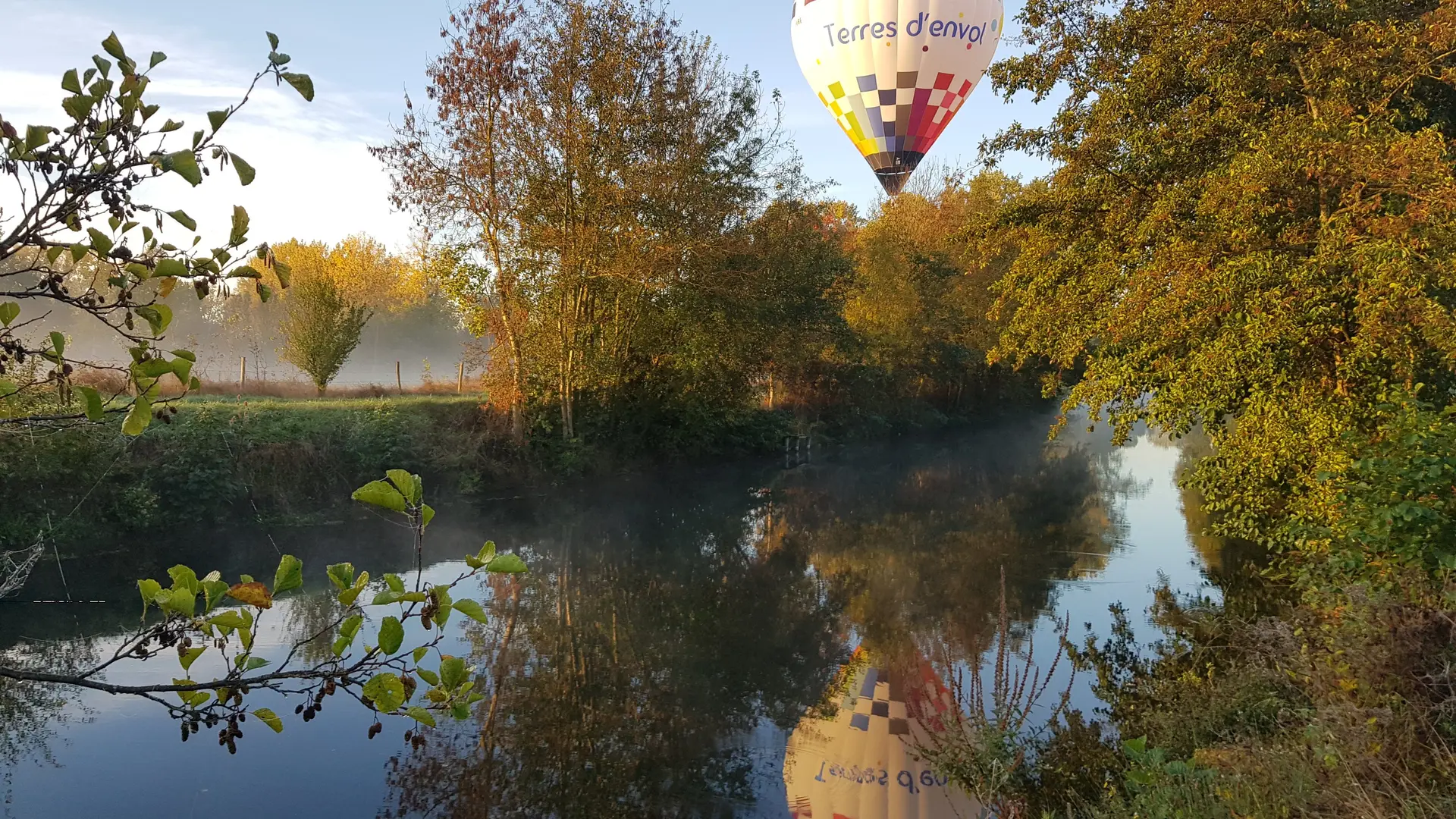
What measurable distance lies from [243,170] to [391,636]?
3.02 feet

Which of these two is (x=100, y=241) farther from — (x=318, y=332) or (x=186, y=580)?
(x=318, y=332)

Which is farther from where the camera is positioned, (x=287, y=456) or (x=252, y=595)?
(x=287, y=456)

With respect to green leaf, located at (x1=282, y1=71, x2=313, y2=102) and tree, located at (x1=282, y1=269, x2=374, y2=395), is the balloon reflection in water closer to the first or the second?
green leaf, located at (x1=282, y1=71, x2=313, y2=102)

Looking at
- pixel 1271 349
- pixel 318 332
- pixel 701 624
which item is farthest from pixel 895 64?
pixel 318 332

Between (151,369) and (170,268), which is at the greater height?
(170,268)

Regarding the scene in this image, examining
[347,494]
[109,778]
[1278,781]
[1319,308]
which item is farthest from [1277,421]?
[347,494]

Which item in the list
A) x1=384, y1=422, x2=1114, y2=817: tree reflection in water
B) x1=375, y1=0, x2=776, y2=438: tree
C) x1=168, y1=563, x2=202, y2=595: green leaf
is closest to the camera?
x1=168, y1=563, x2=202, y2=595: green leaf

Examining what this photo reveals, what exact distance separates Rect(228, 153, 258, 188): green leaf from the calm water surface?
5.34 meters

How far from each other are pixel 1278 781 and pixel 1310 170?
635 centimetres

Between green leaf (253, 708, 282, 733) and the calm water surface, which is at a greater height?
green leaf (253, 708, 282, 733)

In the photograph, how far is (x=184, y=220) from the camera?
173 centimetres

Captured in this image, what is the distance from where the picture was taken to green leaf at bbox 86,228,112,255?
1.63 m

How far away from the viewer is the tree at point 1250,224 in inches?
315

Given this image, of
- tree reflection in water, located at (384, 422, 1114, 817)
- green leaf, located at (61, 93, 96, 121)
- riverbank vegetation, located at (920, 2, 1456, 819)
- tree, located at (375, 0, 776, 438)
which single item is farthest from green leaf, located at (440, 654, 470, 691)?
tree, located at (375, 0, 776, 438)
